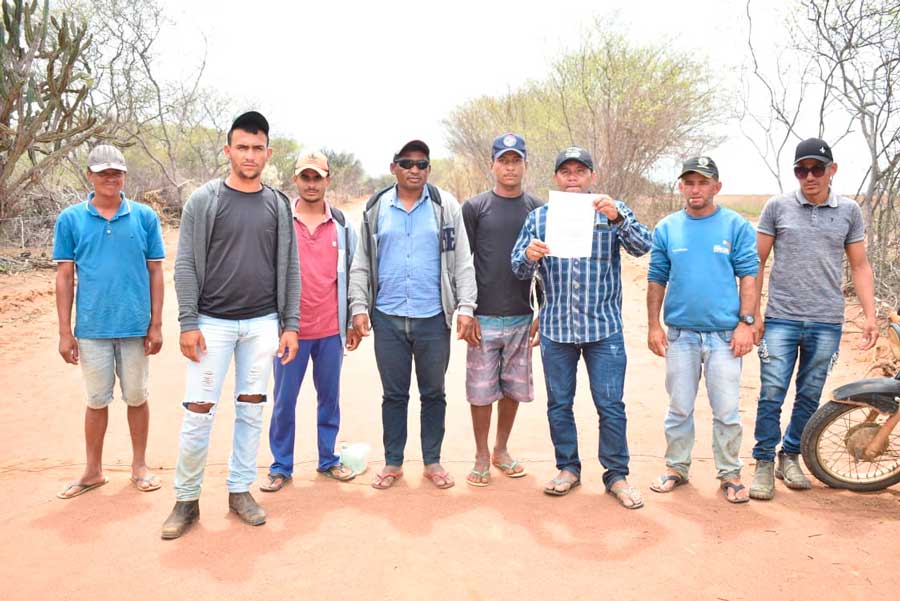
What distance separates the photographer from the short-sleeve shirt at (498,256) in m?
4.07

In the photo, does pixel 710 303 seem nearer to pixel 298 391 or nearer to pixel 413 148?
pixel 413 148

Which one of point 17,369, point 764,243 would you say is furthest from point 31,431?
point 764,243

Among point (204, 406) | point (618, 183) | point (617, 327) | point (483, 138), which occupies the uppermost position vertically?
point (483, 138)

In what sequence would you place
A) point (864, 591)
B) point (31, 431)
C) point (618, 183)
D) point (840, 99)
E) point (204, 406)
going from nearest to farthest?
point (864, 591) < point (204, 406) < point (31, 431) < point (840, 99) < point (618, 183)

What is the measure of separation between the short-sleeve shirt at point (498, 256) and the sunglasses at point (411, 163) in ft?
1.27

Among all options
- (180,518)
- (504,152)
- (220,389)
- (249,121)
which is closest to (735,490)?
(504,152)

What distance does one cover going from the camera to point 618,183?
15.8 m

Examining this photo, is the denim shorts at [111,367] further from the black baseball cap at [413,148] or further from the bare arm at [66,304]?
the black baseball cap at [413,148]

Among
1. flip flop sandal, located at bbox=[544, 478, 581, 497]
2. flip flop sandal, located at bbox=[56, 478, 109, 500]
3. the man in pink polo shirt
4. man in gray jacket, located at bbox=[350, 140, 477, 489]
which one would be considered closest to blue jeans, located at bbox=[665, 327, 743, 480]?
flip flop sandal, located at bbox=[544, 478, 581, 497]

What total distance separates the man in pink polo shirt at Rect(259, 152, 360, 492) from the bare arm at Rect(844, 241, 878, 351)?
3.09 meters

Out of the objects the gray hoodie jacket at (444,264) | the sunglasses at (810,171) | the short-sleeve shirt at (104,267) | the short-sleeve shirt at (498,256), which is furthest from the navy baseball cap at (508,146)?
the short-sleeve shirt at (104,267)

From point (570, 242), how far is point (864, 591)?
6.98ft

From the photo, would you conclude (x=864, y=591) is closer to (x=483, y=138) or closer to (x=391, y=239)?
(x=391, y=239)

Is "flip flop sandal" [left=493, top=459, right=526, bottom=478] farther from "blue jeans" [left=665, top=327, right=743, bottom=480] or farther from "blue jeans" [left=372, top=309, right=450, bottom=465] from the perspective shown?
"blue jeans" [left=665, top=327, right=743, bottom=480]
